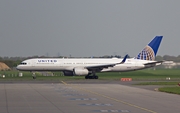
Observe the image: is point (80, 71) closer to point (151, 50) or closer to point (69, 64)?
point (69, 64)

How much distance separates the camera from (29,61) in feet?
226

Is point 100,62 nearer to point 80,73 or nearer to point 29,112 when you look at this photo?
point 80,73

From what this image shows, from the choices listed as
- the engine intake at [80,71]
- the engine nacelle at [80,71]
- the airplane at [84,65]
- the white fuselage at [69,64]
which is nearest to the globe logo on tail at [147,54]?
the airplane at [84,65]

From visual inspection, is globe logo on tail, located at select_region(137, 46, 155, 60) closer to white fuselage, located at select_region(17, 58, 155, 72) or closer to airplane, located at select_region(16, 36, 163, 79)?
airplane, located at select_region(16, 36, 163, 79)

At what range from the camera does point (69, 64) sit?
69562 millimetres

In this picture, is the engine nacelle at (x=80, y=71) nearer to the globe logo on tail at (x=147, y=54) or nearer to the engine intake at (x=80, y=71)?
the engine intake at (x=80, y=71)

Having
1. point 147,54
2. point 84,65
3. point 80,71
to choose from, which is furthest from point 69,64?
point 147,54

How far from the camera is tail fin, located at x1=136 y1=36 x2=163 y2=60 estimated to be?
241ft

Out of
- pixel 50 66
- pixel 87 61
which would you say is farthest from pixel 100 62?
pixel 50 66

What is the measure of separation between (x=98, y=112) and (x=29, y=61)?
47893mm

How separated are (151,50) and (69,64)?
1388 cm

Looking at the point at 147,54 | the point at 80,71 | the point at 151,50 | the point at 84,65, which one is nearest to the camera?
the point at 80,71

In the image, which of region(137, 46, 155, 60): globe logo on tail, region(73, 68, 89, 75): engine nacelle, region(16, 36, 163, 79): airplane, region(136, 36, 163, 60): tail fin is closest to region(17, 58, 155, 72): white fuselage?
region(16, 36, 163, 79): airplane

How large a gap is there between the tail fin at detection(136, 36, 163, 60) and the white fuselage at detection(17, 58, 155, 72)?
152cm
